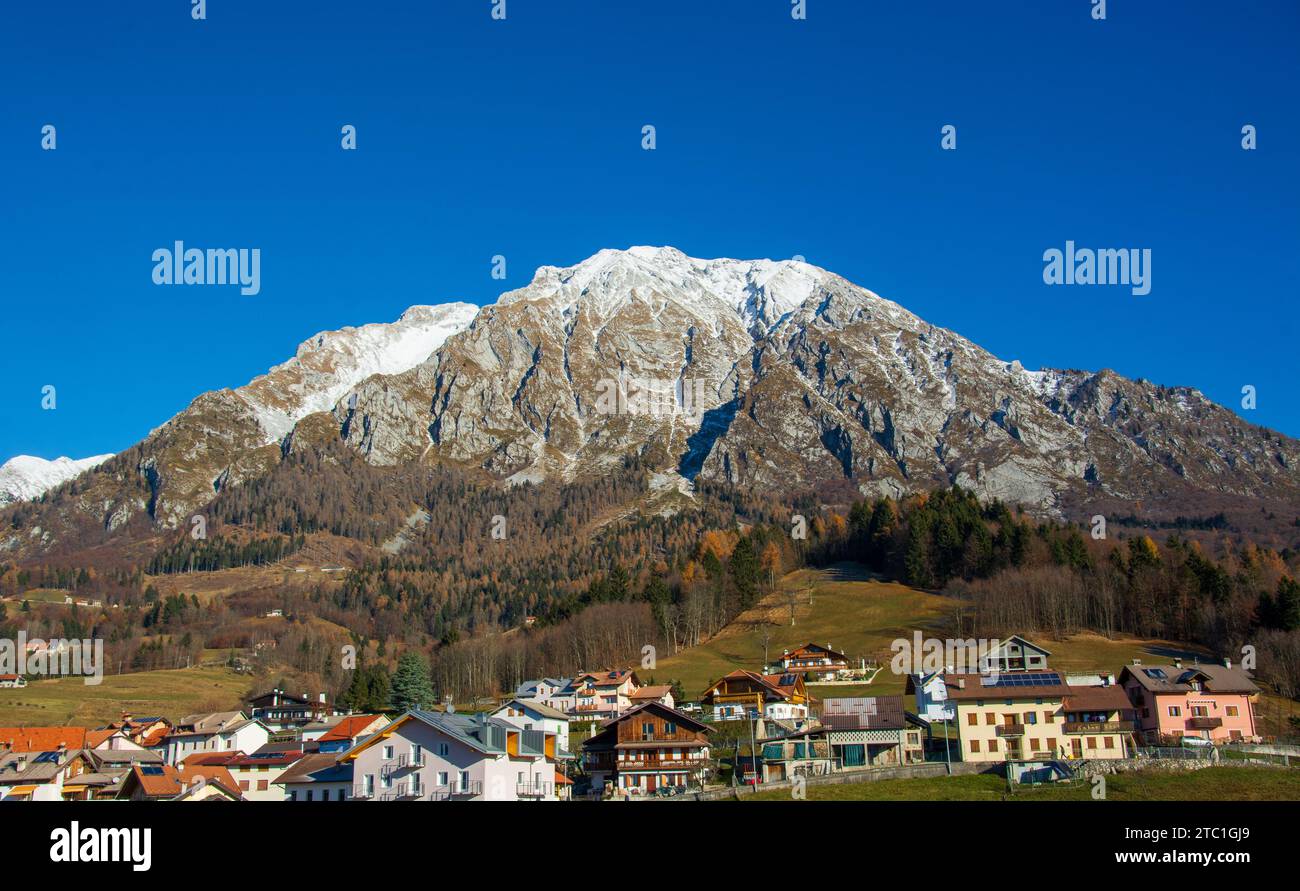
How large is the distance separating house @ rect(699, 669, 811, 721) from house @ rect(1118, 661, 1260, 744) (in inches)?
1081

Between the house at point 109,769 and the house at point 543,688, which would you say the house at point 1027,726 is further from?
the house at point 543,688

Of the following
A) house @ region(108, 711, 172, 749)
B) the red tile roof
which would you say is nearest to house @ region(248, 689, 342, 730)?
house @ region(108, 711, 172, 749)

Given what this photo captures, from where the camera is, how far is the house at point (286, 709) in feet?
412

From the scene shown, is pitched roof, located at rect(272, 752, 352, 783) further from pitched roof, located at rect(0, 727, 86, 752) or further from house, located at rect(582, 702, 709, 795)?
pitched roof, located at rect(0, 727, 86, 752)

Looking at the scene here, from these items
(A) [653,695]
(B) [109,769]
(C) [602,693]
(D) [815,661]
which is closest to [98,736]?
(B) [109,769]

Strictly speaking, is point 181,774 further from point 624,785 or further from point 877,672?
point 877,672

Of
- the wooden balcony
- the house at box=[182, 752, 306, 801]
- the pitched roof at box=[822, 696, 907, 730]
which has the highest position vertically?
the pitched roof at box=[822, 696, 907, 730]

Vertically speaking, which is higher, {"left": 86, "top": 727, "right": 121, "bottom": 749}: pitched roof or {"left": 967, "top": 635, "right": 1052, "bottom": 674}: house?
{"left": 967, "top": 635, "right": 1052, "bottom": 674}: house

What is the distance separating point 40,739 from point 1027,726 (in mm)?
85662

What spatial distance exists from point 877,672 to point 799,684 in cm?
1590

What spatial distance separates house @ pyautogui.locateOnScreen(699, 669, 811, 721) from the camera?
93312 millimetres

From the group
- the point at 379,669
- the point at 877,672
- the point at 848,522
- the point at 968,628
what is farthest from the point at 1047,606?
the point at 379,669

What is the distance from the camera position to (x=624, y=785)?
67562 millimetres

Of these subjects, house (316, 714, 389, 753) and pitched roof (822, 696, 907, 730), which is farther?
house (316, 714, 389, 753)
